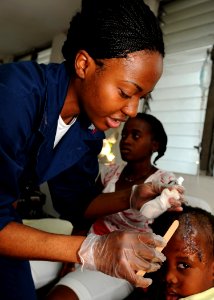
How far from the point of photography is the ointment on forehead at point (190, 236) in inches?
42.8

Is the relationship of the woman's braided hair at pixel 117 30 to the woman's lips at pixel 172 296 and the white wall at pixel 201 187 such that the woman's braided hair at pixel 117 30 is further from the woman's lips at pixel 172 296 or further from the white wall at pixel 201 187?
the white wall at pixel 201 187

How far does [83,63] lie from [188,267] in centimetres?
81

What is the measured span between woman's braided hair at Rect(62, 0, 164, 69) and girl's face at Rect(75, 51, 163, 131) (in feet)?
0.08

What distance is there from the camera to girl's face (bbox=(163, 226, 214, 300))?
107cm

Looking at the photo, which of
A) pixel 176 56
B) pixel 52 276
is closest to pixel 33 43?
pixel 176 56

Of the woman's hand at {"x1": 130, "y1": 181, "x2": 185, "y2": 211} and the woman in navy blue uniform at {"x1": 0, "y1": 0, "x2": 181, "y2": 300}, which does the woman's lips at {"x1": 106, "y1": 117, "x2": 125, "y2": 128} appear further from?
the woman's hand at {"x1": 130, "y1": 181, "x2": 185, "y2": 211}

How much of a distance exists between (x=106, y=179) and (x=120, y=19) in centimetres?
116

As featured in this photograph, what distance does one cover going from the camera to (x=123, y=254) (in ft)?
2.26

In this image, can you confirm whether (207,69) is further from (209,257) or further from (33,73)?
(33,73)

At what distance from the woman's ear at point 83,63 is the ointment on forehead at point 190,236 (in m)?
0.69

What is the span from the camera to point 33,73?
86cm

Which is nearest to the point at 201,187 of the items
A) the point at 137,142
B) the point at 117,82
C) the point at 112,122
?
the point at 137,142

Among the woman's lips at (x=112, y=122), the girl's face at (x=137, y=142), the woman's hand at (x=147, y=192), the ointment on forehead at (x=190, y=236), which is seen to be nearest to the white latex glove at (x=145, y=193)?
the woman's hand at (x=147, y=192)

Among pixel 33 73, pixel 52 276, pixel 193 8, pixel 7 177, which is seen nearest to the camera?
pixel 7 177
